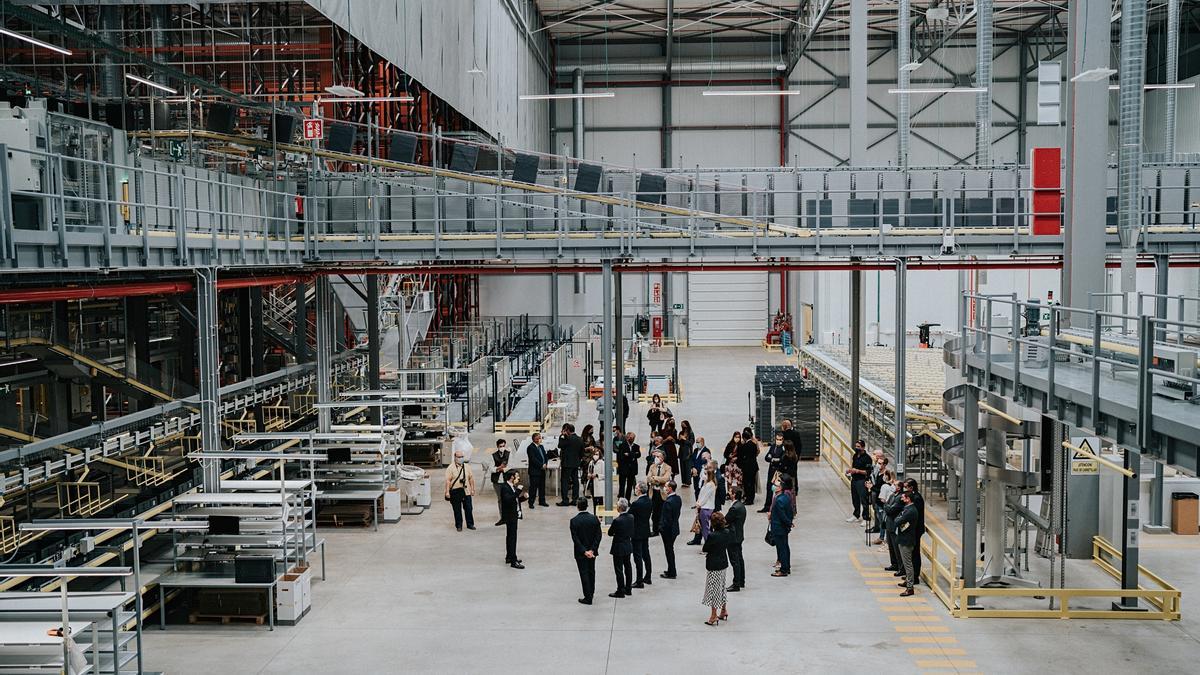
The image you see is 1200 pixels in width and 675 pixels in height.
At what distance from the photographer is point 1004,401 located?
1345 cm

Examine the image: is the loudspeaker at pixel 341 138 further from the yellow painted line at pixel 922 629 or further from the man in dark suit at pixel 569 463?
the yellow painted line at pixel 922 629

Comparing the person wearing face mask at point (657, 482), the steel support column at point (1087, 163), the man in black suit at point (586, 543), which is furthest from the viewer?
the steel support column at point (1087, 163)

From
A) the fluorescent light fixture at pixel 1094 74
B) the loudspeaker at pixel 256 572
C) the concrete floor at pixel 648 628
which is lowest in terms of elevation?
the concrete floor at pixel 648 628

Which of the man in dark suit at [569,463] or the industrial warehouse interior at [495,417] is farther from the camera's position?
the man in dark suit at [569,463]

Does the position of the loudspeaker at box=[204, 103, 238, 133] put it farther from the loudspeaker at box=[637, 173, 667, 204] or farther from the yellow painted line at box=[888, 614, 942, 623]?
the yellow painted line at box=[888, 614, 942, 623]

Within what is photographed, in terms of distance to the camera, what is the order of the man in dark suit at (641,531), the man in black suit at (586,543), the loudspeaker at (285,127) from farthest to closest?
the loudspeaker at (285,127) < the man in dark suit at (641,531) < the man in black suit at (586,543)

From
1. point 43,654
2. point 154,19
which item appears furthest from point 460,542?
point 154,19

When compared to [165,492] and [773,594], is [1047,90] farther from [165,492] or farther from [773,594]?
[165,492]

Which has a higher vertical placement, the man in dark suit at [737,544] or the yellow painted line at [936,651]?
the man in dark suit at [737,544]

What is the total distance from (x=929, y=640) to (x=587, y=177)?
40.9ft

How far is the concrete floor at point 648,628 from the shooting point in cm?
1149

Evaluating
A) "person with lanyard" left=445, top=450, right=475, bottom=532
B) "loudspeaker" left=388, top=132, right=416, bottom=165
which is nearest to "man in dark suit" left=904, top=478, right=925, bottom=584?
"person with lanyard" left=445, top=450, right=475, bottom=532

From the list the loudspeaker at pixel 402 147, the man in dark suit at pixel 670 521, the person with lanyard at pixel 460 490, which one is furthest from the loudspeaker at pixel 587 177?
the man in dark suit at pixel 670 521

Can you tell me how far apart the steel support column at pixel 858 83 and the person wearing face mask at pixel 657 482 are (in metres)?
15.5
